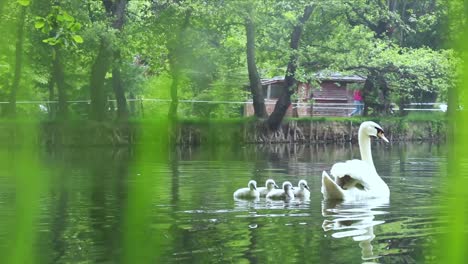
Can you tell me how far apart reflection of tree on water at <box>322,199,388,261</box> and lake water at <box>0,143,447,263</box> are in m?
0.01

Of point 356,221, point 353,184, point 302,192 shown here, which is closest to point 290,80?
point 353,184

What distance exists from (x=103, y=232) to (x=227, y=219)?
5.16 ft

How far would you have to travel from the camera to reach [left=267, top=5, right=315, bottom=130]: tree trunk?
32375 mm

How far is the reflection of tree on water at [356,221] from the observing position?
24.0 ft

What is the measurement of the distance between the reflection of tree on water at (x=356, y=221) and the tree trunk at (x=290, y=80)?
70.7 ft

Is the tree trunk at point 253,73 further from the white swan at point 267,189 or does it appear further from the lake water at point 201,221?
the white swan at point 267,189

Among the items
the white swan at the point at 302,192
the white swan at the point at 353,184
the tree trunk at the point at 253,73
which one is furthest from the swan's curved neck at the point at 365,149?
the tree trunk at the point at 253,73

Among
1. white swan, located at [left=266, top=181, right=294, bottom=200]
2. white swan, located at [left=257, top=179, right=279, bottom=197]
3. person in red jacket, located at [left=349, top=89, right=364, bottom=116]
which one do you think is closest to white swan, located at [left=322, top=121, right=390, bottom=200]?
white swan, located at [left=266, top=181, right=294, bottom=200]

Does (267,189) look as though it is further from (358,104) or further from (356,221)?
(358,104)

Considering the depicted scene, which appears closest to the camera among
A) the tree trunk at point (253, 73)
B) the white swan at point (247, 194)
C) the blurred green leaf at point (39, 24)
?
the blurred green leaf at point (39, 24)

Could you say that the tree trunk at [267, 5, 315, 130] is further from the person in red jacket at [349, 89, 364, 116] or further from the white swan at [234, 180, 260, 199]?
the white swan at [234, 180, 260, 199]

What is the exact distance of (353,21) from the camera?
3459cm

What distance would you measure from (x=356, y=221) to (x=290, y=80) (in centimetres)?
2437

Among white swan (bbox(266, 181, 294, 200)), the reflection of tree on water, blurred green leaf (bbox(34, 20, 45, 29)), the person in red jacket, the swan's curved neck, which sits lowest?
the reflection of tree on water
